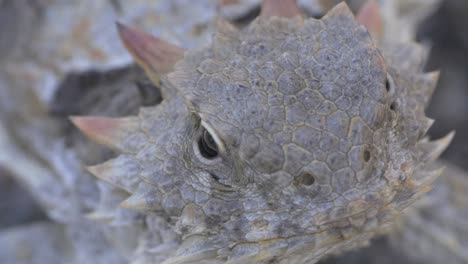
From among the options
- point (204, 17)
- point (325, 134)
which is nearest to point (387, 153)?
point (325, 134)

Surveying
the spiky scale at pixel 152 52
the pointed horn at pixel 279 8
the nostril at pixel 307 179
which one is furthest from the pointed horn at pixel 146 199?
the pointed horn at pixel 279 8

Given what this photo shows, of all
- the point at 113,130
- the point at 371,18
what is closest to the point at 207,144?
the point at 113,130

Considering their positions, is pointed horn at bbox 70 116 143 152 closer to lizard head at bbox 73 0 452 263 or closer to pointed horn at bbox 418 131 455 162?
lizard head at bbox 73 0 452 263

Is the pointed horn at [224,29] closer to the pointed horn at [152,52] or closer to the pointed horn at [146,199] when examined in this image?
the pointed horn at [152,52]

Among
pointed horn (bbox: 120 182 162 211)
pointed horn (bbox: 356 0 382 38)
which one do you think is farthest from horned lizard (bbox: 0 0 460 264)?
pointed horn (bbox: 356 0 382 38)

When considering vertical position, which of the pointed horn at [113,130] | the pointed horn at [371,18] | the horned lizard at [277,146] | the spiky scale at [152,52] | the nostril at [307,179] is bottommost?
the nostril at [307,179]
